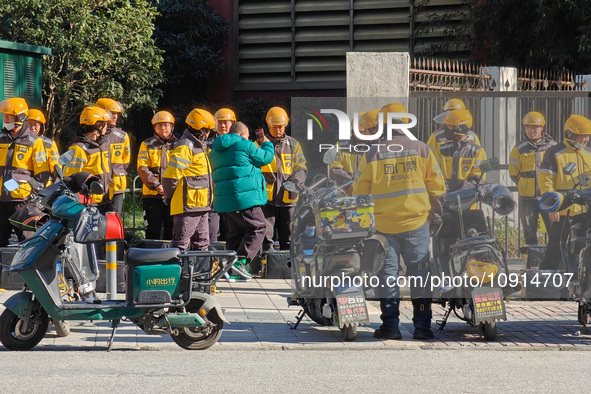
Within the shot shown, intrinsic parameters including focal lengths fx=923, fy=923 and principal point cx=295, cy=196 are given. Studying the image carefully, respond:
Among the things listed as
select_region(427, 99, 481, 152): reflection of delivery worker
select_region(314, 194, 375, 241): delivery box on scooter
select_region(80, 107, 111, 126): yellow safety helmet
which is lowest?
select_region(314, 194, 375, 241): delivery box on scooter

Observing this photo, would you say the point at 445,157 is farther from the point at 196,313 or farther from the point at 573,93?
the point at 196,313

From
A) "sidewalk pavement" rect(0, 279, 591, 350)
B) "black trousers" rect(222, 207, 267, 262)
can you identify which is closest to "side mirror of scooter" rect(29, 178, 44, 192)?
"sidewalk pavement" rect(0, 279, 591, 350)

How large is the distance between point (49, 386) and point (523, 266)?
178 inches

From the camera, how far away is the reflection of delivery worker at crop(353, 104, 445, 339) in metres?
7.87

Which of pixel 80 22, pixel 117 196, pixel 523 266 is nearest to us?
pixel 523 266

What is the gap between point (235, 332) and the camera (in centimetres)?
823

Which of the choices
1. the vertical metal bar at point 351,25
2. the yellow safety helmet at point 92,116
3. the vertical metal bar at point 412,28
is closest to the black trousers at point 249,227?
the yellow safety helmet at point 92,116

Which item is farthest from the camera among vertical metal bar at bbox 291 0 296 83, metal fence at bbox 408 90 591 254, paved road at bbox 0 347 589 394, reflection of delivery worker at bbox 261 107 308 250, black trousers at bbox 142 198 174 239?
vertical metal bar at bbox 291 0 296 83

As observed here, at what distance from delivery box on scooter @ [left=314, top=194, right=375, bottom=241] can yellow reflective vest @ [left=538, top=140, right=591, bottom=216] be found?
1765mm

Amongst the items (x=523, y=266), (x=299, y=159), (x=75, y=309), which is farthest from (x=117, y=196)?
(x=523, y=266)

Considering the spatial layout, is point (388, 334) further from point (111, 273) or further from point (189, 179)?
point (189, 179)

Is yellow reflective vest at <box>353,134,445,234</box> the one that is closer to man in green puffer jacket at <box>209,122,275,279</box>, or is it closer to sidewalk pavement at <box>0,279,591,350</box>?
sidewalk pavement at <box>0,279,591,350</box>

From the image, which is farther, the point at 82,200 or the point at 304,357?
the point at 82,200

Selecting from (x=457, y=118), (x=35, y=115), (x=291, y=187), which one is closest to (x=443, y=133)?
(x=457, y=118)
